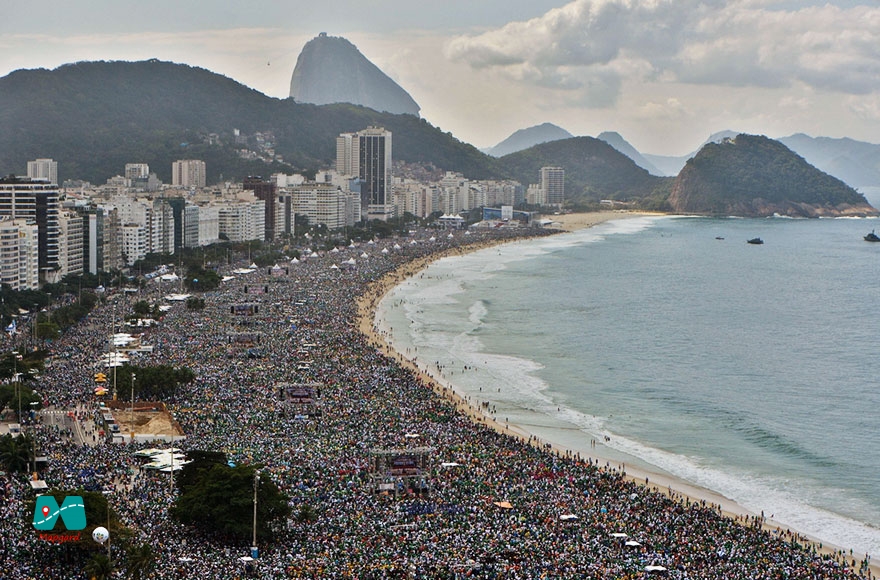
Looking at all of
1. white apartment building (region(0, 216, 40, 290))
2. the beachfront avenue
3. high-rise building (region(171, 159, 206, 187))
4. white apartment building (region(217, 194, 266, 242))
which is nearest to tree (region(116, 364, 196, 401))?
the beachfront avenue

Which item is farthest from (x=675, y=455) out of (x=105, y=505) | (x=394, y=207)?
(x=394, y=207)

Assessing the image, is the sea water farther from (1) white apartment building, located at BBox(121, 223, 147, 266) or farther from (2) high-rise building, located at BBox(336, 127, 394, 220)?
(2) high-rise building, located at BBox(336, 127, 394, 220)

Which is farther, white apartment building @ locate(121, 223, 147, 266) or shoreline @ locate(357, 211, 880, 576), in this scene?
white apartment building @ locate(121, 223, 147, 266)

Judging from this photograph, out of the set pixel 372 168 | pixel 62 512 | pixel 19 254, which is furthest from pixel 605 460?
pixel 372 168

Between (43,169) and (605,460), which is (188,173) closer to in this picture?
(43,169)

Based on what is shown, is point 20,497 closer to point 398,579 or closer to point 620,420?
point 398,579

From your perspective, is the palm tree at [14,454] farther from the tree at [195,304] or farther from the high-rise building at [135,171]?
the high-rise building at [135,171]
